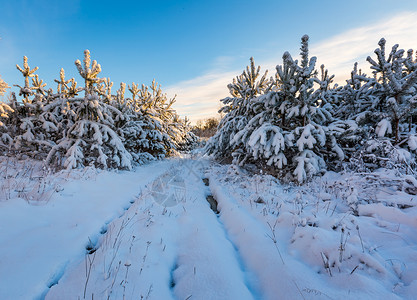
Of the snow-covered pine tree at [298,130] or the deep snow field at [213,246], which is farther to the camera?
the snow-covered pine tree at [298,130]

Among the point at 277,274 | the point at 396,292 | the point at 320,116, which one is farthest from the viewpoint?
the point at 320,116

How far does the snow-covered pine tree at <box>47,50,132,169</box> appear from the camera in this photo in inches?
302

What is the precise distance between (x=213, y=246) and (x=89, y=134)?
787cm

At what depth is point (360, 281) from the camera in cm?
191

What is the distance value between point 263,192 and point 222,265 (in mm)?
3129

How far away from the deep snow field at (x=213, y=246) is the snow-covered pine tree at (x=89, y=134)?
302 cm

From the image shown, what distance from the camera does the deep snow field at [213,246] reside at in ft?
6.47

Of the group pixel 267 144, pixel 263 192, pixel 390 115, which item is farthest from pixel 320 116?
pixel 263 192

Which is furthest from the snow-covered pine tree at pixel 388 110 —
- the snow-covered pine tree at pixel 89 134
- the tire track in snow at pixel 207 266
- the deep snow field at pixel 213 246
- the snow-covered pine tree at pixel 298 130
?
the snow-covered pine tree at pixel 89 134

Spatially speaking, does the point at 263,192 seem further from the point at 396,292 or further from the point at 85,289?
the point at 85,289

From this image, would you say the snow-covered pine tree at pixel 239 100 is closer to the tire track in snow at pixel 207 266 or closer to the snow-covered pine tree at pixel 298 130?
the snow-covered pine tree at pixel 298 130

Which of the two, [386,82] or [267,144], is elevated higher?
[386,82]

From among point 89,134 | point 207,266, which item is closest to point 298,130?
point 207,266

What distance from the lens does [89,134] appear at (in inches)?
330
